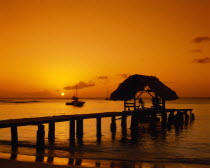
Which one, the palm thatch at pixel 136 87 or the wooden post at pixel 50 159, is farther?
the palm thatch at pixel 136 87

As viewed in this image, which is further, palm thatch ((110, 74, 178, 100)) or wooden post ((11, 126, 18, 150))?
Result: palm thatch ((110, 74, 178, 100))

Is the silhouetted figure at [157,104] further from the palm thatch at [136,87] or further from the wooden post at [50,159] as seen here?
the wooden post at [50,159]

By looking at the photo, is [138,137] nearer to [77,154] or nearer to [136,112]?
[136,112]

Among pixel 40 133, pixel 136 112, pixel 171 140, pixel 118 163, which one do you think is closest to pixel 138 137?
pixel 171 140

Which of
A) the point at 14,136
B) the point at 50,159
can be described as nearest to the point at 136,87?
the point at 14,136

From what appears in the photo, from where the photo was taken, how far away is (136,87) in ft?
109

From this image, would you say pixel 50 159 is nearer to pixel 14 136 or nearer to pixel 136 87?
pixel 14 136

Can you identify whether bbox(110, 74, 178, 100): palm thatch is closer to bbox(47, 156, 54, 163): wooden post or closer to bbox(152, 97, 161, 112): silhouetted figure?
bbox(152, 97, 161, 112): silhouetted figure

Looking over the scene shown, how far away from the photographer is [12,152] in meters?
17.6

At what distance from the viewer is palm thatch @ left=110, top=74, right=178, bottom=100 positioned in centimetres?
3212

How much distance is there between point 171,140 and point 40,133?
11062 mm

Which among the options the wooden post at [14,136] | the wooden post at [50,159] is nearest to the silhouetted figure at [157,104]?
the wooden post at [14,136]

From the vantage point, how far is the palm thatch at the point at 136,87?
32.1 m

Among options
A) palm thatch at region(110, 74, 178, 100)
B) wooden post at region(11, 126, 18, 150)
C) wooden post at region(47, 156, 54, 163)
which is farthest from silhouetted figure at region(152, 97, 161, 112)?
wooden post at region(47, 156, 54, 163)
